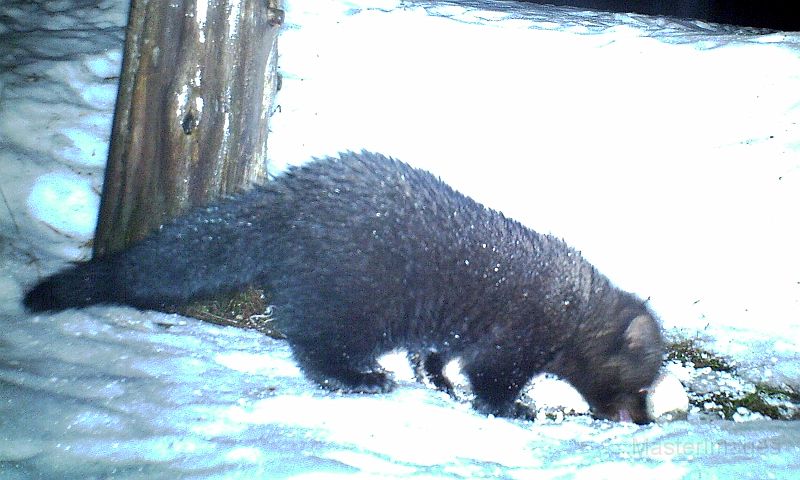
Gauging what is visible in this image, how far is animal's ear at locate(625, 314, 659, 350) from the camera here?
10.2 ft

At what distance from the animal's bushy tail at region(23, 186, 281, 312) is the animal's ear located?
6.40ft

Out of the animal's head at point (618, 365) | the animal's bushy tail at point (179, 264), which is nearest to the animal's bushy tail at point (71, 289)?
the animal's bushy tail at point (179, 264)

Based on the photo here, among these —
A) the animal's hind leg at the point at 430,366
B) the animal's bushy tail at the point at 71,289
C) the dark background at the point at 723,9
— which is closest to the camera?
the animal's bushy tail at the point at 71,289

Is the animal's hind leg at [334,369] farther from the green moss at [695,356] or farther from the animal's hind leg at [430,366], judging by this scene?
the green moss at [695,356]

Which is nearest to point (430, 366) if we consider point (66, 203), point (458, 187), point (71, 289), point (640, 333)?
point (640, 333)

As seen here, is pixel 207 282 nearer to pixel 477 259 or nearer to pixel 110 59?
pixel 477 259

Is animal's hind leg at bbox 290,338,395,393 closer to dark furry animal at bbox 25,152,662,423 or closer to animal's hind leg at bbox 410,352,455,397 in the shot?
dark furry animal at bbox 25,152,662,423

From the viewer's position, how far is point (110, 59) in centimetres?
461

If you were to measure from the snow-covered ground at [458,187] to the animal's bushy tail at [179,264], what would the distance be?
0.19 meters

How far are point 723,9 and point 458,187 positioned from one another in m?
8.61

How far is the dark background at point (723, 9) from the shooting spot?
376 inches

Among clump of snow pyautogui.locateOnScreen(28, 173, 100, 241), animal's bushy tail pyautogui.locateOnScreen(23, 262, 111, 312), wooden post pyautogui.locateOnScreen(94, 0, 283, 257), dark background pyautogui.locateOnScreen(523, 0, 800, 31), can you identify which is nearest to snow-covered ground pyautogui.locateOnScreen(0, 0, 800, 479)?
clump of snow pyautogui.locateOnScreen(28, 173, 100, 241)

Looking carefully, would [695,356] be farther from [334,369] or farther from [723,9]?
[723,9]

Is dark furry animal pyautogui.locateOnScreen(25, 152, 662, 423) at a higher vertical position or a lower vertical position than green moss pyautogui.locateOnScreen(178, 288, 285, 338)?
higher
